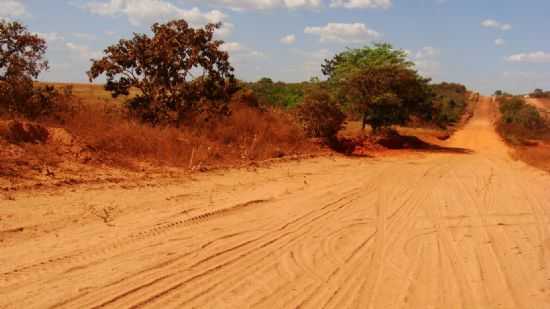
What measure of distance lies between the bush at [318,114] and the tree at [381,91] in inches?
144

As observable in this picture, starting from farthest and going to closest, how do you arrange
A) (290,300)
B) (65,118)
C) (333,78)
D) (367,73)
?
1. (333,78)
2. (367,73)
3. (65,118)
4. (290,300)

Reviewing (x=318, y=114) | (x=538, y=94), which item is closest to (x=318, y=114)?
(x=318, y=114)

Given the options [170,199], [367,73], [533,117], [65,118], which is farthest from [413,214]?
[533,117]

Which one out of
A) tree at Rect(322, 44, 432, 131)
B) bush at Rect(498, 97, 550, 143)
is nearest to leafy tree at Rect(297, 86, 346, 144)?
tree at Rect(322, 44, 432, 131)

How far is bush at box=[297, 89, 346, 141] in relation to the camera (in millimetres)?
20750

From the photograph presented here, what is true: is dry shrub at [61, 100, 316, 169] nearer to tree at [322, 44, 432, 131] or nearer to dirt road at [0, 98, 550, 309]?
dirt road at [0, 98, 550, 309]

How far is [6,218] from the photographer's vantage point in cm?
754

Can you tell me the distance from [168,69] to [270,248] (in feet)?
37.8

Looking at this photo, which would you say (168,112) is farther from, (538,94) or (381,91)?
(538,94)

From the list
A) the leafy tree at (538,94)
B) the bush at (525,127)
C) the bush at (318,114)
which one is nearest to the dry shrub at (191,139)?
the bush at (318,114)

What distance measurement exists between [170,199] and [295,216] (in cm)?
224

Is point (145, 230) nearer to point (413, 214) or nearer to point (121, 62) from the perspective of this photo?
point (413, 214)

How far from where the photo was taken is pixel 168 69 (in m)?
17.5

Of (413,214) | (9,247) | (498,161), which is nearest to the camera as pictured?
(9,247)
